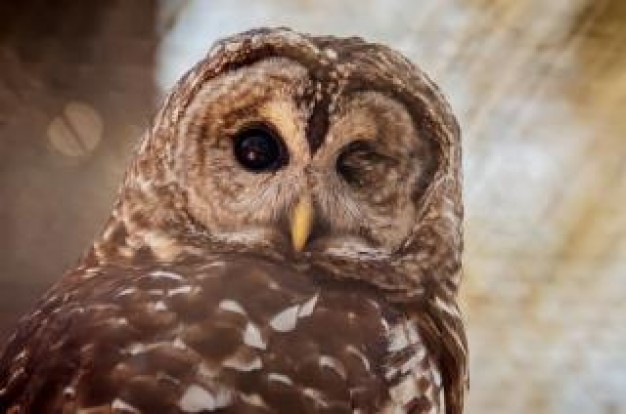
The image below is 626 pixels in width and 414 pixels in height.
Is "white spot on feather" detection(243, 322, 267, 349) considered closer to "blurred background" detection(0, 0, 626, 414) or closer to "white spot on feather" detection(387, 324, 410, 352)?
"white spot on feather" detection(387, 324, 410, 352)

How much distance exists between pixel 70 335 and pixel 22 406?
6cm

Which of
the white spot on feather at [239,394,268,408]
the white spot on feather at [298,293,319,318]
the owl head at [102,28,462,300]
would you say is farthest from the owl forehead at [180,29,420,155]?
the white spot on feather at [239,394,268,408]

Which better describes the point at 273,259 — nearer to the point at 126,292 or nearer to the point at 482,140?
the point at 126,292

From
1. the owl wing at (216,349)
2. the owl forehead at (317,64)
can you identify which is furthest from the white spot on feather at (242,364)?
the owl forehead at (317,64)

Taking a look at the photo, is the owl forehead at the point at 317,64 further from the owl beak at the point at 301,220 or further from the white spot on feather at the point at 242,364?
the white spot on feather at the point at 242,364

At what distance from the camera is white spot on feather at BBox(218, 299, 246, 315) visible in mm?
801

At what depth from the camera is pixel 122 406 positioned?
2.39 feet

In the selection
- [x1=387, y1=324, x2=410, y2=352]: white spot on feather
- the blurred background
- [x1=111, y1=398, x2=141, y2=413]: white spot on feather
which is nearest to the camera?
[x1=111, y1=398, x2=141, y2=413]: white spot on feather

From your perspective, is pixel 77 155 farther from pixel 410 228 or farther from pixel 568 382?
pixel 568 382

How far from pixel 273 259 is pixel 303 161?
85 millimetres

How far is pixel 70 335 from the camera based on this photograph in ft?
2.59

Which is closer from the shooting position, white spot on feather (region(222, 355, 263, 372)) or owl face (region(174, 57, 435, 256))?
white spot on feather (region(222, 355, 263, 372))

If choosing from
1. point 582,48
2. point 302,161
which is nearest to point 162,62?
point 302,161

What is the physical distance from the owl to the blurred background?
57 mm
